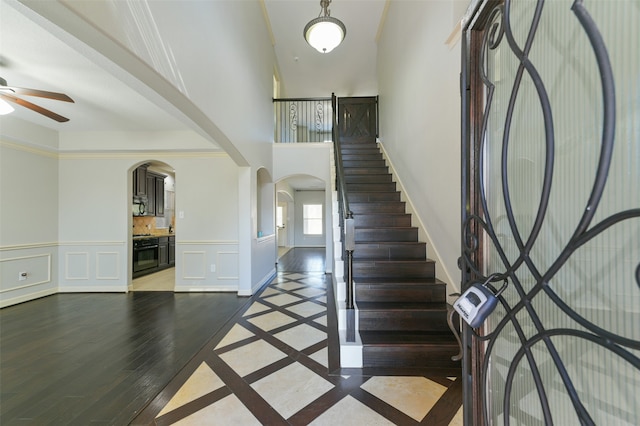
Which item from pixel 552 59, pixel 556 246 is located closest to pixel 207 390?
pixel 556 246

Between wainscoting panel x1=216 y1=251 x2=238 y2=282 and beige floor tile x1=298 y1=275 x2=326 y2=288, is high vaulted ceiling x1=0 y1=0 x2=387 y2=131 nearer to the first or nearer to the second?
wainscoting panel x1=216 y1=251 x2=238 y2=282

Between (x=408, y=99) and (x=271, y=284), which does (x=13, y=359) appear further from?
(x=408, y=99)

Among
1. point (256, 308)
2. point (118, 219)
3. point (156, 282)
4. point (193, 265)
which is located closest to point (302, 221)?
point (156, 282)

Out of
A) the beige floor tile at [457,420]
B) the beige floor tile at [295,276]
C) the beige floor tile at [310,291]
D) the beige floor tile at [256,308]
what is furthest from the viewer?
the beige floor tile at [295,276]

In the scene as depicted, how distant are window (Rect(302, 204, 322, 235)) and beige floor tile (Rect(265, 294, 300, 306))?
7.45 metres

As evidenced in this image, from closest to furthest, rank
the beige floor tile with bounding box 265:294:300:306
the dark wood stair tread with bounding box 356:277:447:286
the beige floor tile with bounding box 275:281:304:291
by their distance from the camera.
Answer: the dark wood stair tread with bounding box 356:277:447:286, the beige floor tile with bounding box 265:294:300:306, the beige floor tile with bounding box 275:281:304:291

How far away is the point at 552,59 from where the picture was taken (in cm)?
63

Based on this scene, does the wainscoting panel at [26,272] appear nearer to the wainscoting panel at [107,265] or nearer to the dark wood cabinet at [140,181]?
the wainscoting panel at [107,265]

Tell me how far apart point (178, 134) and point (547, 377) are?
16.8ft

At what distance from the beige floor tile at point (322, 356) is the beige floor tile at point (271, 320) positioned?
2.48ft

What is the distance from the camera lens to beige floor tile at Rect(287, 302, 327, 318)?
3.36 meters

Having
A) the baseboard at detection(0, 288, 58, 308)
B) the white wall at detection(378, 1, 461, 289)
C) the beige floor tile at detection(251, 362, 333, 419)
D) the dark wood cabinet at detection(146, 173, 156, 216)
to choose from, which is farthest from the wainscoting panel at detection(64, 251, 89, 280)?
the white wall at detection(378, 1, 461, 289)

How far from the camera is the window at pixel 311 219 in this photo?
11.6 meters

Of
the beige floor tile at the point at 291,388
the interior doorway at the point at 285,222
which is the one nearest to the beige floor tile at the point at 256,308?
the beige floor tile at the point at 291,388
